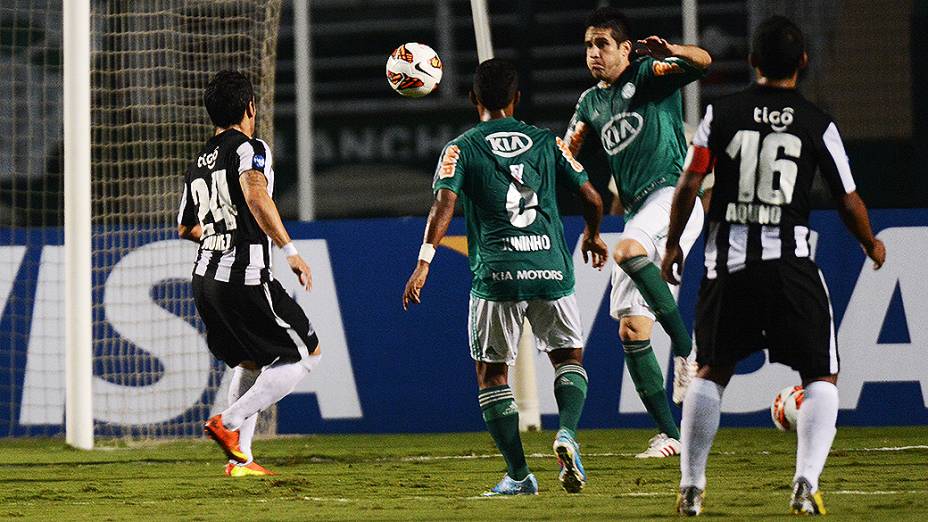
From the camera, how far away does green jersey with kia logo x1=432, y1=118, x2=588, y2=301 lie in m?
6.23

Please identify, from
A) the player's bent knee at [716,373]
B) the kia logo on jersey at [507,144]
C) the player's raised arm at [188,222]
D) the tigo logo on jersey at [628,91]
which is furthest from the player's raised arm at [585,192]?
the player's raised arm at [188,222]

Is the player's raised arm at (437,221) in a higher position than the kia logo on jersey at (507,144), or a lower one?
lower

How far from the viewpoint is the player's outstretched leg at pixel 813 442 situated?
507 cm

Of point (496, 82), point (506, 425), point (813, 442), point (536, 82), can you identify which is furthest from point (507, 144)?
point (536, 82)

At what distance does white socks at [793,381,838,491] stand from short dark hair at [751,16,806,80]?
1060 mm

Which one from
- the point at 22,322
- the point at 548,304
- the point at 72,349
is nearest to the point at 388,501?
the point at 548,304

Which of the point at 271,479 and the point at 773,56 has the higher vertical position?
the point at 773,56

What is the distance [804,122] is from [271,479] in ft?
11.1

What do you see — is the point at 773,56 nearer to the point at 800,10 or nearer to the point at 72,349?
the point at 72,349

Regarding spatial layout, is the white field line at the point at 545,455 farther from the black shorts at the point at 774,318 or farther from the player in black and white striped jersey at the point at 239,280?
the black shorts at the point at 774,318

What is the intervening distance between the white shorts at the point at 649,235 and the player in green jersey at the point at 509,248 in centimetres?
123

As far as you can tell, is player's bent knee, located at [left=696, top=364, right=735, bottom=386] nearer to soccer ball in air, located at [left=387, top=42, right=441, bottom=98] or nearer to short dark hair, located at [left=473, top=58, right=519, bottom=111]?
short dark hair, located at [left=473, top=58, right=519, bottom=111]

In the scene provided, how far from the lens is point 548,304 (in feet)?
20.6

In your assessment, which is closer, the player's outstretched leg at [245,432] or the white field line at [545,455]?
the player's outstretched leg at [245,432]
